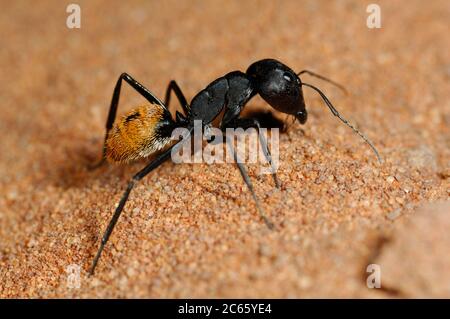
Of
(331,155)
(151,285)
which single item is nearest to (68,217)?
(151,285)

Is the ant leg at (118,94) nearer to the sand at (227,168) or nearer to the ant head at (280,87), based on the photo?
the sand at (227,168)

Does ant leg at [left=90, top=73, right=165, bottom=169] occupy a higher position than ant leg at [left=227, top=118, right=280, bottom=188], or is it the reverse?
ant leg at [left=90, top=73, right=165, bottom=169]

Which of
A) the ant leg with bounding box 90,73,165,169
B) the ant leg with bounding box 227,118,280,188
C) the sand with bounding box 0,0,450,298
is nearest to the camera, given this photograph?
the sand with bounding box 0,0,450,298

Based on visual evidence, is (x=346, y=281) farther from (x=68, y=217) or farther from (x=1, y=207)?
(x=1, y=207)

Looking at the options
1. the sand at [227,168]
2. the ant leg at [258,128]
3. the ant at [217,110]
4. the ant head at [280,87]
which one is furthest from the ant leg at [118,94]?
the ant head at [280,87]

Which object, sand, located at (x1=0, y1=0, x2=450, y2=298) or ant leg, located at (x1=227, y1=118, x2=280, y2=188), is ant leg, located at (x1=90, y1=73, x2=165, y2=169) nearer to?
sand, located at (x1=0, y1=0, x2=450, y2=298)

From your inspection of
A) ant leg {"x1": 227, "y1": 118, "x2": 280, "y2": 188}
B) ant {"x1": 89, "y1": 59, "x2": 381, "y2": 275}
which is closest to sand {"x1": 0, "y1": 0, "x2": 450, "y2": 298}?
ant leg {"x1": 227, "y1": 118, "x2": 280, "y2": 188}
